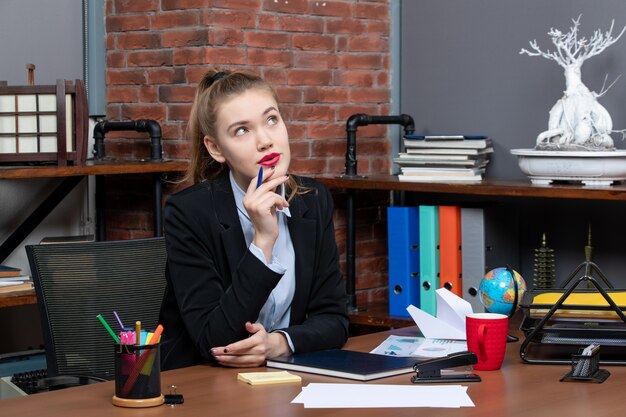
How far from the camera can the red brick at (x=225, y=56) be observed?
339cm

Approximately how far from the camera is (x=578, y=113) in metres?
3.14

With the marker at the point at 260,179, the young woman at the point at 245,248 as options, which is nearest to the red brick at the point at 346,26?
the young woman at the point at 245,248

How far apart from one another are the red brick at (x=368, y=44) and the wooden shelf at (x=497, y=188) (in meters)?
0.51

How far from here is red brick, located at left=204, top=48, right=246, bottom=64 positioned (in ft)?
11.1

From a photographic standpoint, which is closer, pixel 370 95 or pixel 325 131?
pixel 325 131

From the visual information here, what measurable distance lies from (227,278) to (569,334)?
28.2 inches

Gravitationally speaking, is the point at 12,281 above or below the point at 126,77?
below

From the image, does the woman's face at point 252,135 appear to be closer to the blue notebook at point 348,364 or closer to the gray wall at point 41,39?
the blue notebook at point 348,364

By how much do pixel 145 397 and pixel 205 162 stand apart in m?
0.79

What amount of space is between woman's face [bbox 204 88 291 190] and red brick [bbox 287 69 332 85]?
141 centimetres

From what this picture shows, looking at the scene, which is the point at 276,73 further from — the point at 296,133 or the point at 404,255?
the point at 404,255

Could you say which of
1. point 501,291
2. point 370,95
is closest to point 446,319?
point 501,291

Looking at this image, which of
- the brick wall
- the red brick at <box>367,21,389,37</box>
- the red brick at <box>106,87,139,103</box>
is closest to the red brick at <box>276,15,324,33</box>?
the brick wall

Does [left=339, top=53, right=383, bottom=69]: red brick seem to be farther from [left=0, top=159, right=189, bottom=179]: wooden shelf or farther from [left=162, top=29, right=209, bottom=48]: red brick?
[left=0, top=159, right=189, bottom=179]: wooden shelf
